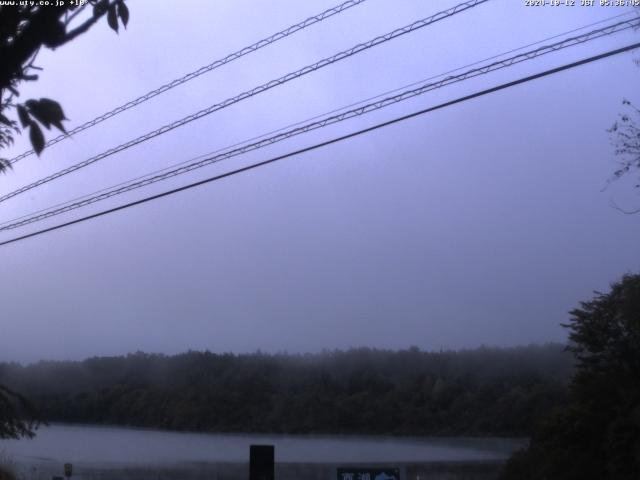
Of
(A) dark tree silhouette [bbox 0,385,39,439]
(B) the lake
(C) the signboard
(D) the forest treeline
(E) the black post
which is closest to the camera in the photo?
(A) dark tree silhouette [bbox 0,385,39,439]

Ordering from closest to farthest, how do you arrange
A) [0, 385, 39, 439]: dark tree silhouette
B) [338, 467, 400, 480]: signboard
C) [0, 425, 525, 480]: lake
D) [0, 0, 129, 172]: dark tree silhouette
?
[0, 0, 129, 172]: dark tree silhouette, [0, 385, 39, 439]: dark tree silhouette, [338, 467, 400, 480]: signboard, [0, 425, 525, 480]: lake

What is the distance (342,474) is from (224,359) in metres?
14.0

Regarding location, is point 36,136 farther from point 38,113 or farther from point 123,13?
point 123,13

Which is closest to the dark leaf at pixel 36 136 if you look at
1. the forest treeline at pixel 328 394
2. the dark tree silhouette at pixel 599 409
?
the dark tree silhouette at pixel 599 409

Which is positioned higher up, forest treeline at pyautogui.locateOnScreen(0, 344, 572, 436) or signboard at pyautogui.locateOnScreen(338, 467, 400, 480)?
forest treeline at pyautogui.locateOnScreen(0, 344, 572, 436)

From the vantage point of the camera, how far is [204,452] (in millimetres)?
22422

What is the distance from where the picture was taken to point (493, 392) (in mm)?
25188

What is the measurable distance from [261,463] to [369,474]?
1.99m

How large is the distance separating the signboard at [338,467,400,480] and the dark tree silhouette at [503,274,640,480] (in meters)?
7.00

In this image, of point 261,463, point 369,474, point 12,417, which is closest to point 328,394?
point 369,474

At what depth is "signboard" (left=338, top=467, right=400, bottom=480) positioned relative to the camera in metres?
13.7

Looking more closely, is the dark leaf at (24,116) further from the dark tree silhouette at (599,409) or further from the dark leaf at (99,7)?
the dark tree silhouette at (599,409)

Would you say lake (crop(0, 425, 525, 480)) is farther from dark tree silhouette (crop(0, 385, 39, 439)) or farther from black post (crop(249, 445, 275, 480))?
dark tree silhouette (crop(0, 385, 39, 439))

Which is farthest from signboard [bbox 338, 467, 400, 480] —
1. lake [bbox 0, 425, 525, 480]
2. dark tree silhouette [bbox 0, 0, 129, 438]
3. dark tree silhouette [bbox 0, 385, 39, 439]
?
dark tree silhouette [bbox 0, 0, 129, 438]
